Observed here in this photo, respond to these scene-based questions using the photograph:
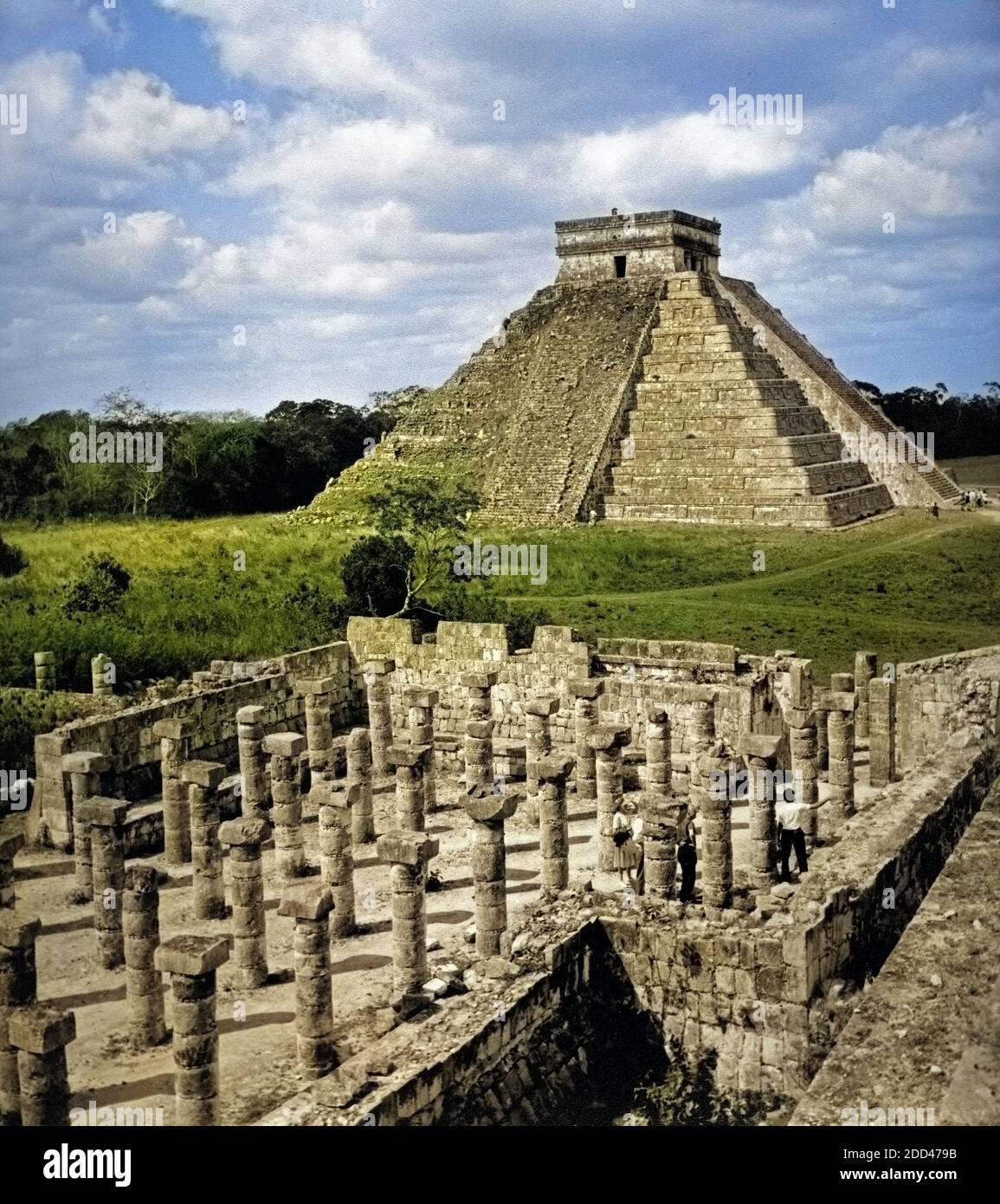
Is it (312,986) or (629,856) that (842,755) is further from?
(312,986)

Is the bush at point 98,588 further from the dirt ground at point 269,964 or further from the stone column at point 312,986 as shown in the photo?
the stone column at point 312,986

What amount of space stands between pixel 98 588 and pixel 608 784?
14905 millimetres

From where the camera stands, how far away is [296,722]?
2183 centimetres

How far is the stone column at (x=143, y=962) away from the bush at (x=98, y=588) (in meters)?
15.8

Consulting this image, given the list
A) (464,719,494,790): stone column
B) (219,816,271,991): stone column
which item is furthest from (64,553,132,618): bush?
(219,816,271,991): stone column

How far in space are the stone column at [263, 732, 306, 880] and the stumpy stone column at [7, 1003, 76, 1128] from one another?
6439 mm

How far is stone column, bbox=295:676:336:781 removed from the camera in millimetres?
18719

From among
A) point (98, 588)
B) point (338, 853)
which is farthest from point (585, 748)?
point (98, 588)

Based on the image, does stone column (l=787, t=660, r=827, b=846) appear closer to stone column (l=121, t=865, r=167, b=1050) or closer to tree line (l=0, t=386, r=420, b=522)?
stone column (l=121, t=865, r=167, b=1050)

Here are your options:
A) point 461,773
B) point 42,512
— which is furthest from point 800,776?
point 42,512

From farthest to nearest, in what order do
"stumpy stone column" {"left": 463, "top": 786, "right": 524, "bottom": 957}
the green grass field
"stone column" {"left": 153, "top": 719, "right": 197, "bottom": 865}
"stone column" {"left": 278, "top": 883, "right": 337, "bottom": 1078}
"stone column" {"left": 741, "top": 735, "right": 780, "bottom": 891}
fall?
the green grass field < "stone column" {"left": 153, "top": 719, "right": 197, "bottom": 865} < "stone column" {"left": 741, "top": 735, "right": 780, "bottom": 891} < "stumpy stone column" {"left": 463, "top": 786, "right": 524, "bottom": 957} < "stone column" {"left": 278, "top": 883, "right": 337, "bottom": 1078}
